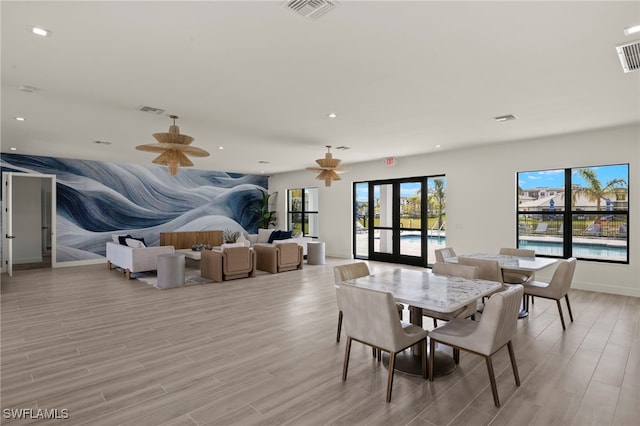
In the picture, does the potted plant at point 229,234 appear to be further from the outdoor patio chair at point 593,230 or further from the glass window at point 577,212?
the outdoor patio chair at point 593,230

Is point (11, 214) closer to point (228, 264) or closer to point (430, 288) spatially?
point (228, 264)

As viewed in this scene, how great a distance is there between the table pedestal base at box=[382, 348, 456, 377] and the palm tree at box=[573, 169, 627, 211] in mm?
4877

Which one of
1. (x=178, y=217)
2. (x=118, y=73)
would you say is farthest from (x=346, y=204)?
(x=118, y=73)

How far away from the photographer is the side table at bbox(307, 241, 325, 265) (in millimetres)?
9227

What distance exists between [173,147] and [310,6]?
3.01 meters

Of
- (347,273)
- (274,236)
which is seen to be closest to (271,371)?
(347,273)

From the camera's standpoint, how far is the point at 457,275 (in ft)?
12.6

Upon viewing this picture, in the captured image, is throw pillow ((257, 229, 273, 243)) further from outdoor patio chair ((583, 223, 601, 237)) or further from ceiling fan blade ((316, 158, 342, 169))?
outdoor patio chair ((583, 223, 601, 237))

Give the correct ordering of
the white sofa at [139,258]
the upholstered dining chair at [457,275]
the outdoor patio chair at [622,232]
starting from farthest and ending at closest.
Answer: the white sofa at [139,258], the outdoor patio chair at [622,232], the upholstered dining chair at [457,275]

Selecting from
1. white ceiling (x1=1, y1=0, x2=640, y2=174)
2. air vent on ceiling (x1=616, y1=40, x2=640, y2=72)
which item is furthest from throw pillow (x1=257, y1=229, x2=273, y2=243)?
air vent on ceiling (x1=616, y1=40, x2=640, y2=72)

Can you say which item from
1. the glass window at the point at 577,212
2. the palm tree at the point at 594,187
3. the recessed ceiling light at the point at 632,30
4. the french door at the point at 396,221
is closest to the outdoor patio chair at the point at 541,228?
the glass window at the point at 577,212

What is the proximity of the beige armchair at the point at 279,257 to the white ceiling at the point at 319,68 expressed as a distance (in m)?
3.03

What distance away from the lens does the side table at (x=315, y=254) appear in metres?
9.23

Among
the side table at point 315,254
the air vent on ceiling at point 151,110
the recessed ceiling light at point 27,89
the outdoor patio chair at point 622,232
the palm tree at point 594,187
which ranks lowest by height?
the side table at point 315,254
